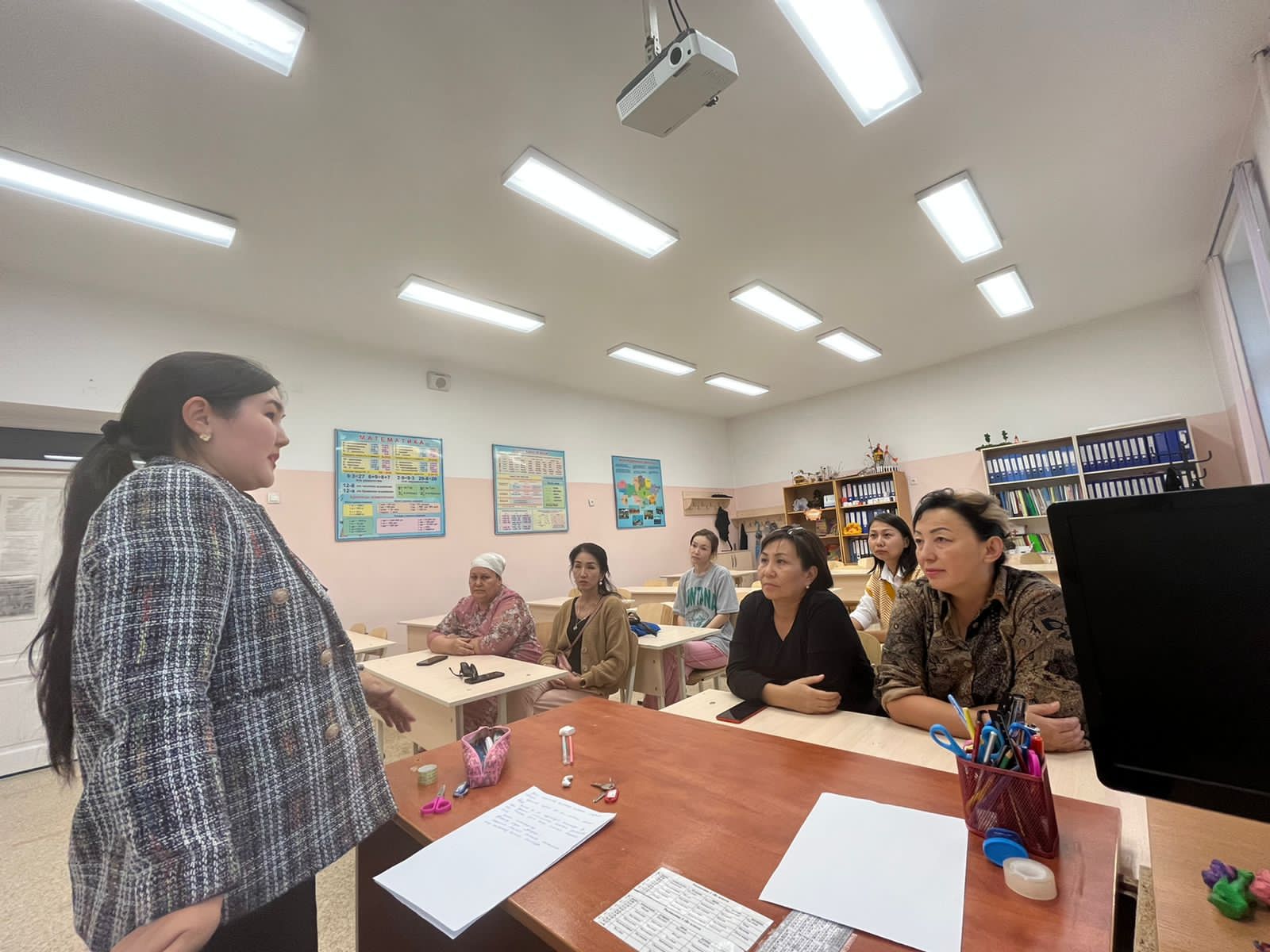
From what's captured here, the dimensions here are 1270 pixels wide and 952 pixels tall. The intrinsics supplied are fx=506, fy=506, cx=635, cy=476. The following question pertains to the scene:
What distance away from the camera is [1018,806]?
700mm

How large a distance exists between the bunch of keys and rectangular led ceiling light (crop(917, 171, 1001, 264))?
11.1 feet

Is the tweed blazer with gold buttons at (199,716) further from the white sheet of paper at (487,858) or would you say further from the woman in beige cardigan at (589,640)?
the woman in beige cardigan at (589,640)

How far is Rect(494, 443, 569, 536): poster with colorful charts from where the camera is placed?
522cm

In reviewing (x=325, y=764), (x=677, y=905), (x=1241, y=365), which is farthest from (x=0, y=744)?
(x=1241, y=365)

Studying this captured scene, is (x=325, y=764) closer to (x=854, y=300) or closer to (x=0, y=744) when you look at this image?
(x=0, y=744)

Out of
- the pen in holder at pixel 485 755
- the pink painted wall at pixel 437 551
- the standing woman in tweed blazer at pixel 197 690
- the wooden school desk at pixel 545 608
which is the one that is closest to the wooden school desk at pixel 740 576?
the pink painted wall at pixel 437 551

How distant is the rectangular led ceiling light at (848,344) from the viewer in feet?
16.0

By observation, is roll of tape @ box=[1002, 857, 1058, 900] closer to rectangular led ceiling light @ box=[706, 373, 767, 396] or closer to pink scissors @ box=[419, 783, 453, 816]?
pink scissors @ box=[419, 783, 453, 816]

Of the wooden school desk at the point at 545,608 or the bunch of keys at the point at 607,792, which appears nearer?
the bunch of keys at the point at 607,792

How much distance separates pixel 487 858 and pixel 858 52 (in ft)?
9.40

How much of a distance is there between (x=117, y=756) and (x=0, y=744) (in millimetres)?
4302

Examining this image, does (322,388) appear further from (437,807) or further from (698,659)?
(437,807)

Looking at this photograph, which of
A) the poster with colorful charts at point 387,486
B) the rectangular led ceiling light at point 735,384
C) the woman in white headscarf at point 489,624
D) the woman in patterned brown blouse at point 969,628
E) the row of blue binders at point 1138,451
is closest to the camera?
the woman in patterned brown blouse at point 969,628

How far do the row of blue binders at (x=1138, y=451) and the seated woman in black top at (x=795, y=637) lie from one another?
→ 4.64m
